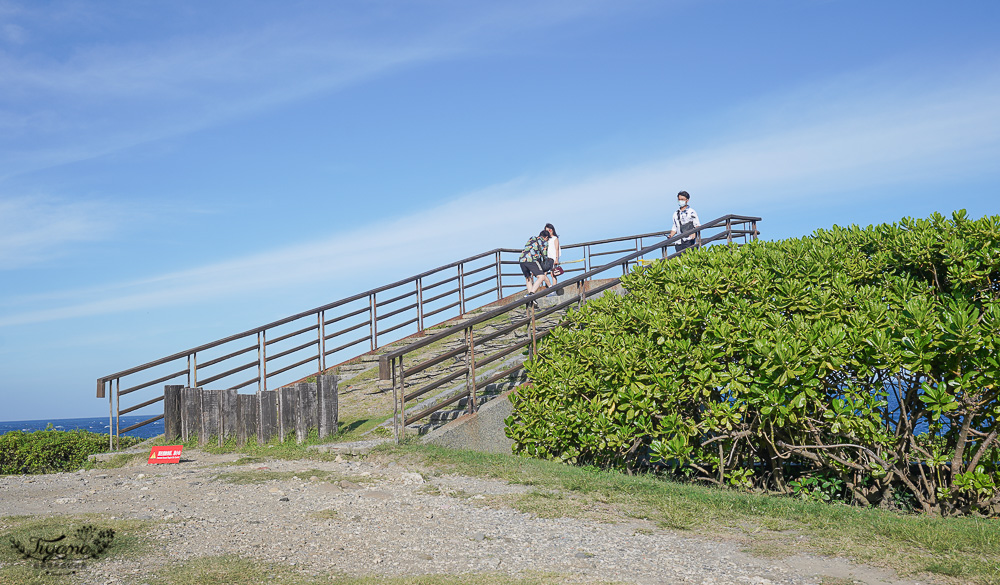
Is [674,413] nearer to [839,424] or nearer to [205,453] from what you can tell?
[839,424]

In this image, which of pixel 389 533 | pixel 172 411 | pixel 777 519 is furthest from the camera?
pixel 172 411

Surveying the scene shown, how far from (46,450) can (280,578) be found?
8706mm

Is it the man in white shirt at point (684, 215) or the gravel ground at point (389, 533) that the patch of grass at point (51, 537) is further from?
the man in white shirt at point (684, 215)

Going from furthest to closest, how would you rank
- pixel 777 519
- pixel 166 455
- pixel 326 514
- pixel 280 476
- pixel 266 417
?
pixel 266 417 → pixel 166 455 → pixel 280 476 → pixel 326 514 → pixel 777 519

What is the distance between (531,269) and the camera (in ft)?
54.7

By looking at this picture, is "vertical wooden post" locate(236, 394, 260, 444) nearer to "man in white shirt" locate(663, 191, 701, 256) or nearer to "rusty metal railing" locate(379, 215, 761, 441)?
"rusty metal railing" locate(379, 215, 761, 441)

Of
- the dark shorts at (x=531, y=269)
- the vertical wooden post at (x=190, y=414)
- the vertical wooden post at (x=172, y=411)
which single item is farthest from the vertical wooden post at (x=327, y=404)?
the dark shorts at (x=531, y=269)

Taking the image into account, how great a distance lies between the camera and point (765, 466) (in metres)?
7.45

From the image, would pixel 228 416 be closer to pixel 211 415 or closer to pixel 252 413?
pixel 211 415

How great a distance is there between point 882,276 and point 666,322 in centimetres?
209

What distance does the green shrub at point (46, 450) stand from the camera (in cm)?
1094

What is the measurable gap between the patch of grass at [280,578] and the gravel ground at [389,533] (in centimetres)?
13

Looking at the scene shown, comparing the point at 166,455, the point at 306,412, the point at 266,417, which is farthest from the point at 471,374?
the point at 166,455

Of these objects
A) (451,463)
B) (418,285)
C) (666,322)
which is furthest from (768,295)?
(418,285)
